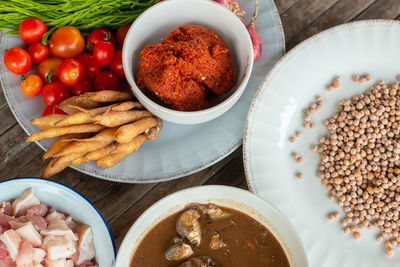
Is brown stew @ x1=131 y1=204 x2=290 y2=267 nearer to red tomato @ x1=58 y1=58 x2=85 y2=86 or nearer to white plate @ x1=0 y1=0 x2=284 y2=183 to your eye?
white plate @ x1=0 y1=0 x2=284 y2=183

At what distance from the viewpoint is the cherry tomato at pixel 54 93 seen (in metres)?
1.85

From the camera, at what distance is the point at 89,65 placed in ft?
6.48

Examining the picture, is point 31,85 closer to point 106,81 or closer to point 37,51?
point 37,51

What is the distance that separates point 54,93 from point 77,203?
0.57 meters

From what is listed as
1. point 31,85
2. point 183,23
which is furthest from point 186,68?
point 31,85

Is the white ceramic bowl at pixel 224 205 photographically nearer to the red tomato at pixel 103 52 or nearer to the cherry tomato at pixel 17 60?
the red tomato at pixel 103 52

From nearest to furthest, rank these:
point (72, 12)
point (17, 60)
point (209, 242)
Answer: point (209, 242) < point (17, 60) < point (72, 12)

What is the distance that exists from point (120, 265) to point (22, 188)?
22.5 inches

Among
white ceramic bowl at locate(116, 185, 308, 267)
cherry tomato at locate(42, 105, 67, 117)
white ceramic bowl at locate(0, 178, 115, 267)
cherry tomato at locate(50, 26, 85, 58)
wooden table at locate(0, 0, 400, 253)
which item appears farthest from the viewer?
wooden table at locate(0, 0, 400, 253)

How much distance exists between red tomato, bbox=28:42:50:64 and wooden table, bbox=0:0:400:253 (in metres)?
0.32

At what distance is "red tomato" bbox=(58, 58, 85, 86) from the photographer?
184 cm

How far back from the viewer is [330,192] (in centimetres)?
190

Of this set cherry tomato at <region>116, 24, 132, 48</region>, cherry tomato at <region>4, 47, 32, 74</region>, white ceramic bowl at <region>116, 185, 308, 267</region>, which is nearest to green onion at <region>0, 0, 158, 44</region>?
cherry tomato at <region>116, 24, 132, 48</region>

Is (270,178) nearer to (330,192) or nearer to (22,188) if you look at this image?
(330,192)
